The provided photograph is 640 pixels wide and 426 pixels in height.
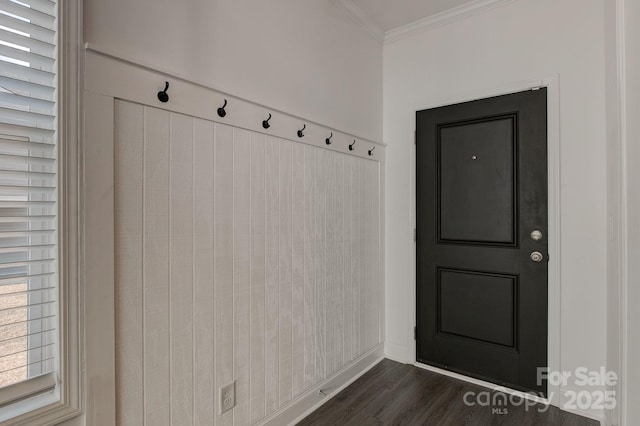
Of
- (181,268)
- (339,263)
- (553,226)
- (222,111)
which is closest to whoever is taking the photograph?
(181,268)

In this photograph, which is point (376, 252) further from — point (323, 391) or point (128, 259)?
point (128, 259)

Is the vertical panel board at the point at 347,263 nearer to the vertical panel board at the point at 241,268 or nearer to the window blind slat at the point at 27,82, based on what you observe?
the vertical panel board at the point at 241,268

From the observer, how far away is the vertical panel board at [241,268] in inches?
60.6

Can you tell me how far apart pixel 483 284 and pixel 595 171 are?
97 cm

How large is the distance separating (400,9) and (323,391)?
2.74m

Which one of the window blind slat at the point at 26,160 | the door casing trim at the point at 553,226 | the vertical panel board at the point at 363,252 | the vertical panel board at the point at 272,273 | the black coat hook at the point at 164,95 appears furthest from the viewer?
the vertical panel board at the point at 363,252

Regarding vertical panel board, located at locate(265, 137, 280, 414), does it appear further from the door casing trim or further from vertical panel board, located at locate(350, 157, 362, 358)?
the door casing trim

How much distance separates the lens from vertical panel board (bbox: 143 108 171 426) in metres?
1.22

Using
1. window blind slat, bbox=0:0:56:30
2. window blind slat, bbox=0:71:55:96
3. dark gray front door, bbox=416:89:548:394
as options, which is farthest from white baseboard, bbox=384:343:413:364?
window blind slat, bbox=0:0:56:30

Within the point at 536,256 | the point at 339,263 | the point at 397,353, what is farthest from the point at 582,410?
the point at 339,263

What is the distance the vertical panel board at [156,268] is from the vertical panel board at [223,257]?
0.22m

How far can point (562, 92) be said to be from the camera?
6.66ft

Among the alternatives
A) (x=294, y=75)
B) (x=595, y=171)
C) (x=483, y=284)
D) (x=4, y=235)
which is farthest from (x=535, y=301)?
(x=4, y=235)

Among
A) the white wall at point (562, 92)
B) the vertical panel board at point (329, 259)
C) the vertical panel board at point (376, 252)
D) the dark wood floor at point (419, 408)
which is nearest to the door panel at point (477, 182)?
the white wall at point (562, 92)
